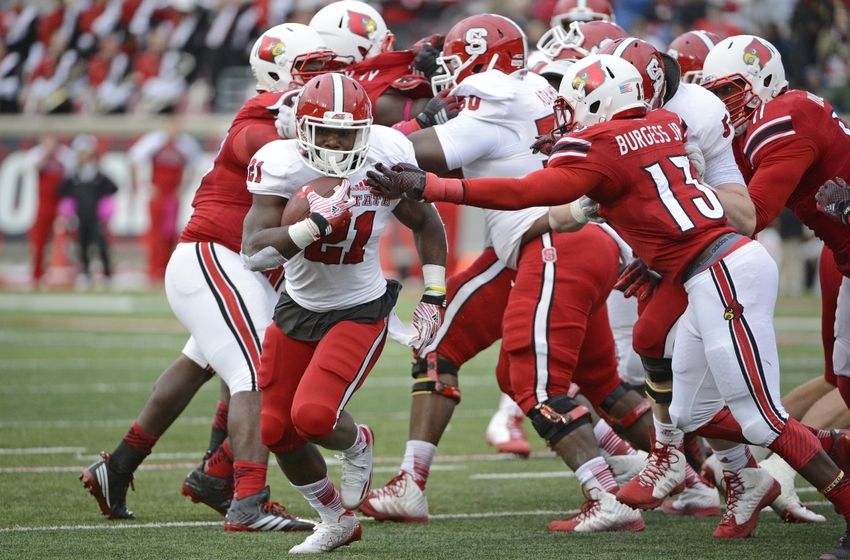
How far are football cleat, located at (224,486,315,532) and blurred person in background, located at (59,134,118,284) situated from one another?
1384cm

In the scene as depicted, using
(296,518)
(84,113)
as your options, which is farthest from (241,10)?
(296,518)

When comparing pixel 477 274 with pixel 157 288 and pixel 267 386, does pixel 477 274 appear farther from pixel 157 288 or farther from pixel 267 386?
pixel 157 288

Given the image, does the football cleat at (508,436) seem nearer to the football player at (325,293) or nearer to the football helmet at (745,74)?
the football player at (325,293)

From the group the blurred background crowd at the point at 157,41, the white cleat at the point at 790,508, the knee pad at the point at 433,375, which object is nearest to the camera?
the white cleat at the point at 790,508

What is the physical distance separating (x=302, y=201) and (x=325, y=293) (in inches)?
15.3

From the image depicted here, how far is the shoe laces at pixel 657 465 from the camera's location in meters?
5.05

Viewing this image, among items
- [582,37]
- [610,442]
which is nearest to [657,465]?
[610,442]

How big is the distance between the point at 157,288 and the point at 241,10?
492 cm

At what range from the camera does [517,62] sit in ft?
19.0

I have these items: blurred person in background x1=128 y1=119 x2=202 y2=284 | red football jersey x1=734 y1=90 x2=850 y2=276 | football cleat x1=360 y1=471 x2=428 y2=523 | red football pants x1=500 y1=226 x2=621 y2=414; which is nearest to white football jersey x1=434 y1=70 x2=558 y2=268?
red football pants x1=500 y1=226 x2=621 y2=414

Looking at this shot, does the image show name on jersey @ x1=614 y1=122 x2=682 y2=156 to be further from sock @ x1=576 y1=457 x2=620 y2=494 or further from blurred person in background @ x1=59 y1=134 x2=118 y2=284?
blurred person in background @ x1=59 y1=134 x2=118 y2=284

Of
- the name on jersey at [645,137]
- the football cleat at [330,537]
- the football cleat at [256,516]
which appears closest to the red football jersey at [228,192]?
the football cleat at [256,516]

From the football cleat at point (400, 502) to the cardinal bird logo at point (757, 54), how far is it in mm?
2101

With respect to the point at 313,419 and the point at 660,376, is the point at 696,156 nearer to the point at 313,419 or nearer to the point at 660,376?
the point at 660,376
